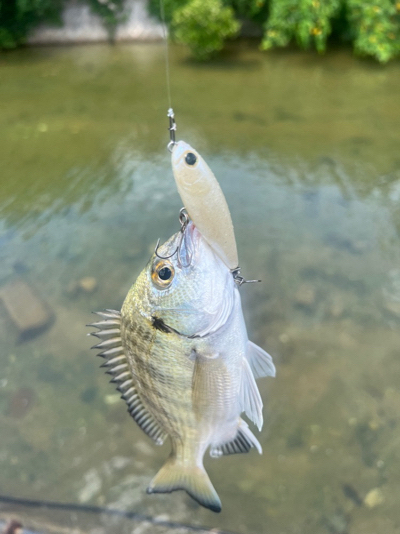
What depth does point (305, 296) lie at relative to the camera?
3.71 metres

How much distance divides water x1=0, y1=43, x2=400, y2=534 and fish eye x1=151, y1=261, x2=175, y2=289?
5.60 feet

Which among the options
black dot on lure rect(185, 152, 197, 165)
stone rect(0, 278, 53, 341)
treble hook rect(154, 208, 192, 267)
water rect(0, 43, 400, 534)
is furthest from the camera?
stone rect(0, 278, 53, 341)

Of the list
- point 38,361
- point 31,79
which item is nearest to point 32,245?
point 38,361

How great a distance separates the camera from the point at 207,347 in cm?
151

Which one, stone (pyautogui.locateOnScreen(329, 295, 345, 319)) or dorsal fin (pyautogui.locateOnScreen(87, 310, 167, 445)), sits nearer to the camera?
dorsal fin (pyautogui.locateOnScreen(87, 310, 167, 445))

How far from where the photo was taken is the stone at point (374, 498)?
2479 millimetres

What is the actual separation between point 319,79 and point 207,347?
7637 millimetres

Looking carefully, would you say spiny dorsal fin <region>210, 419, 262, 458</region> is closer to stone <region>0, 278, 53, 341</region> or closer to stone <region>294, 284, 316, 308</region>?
stone <region>294, 284, 316, 308</region>

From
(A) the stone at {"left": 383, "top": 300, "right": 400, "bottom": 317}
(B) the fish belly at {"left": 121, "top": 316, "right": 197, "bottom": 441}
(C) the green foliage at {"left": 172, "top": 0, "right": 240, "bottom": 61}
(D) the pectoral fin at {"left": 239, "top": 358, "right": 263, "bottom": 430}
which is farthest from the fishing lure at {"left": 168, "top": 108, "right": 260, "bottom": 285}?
(C) the green foliage at {"left": 172, "top": 0, "right": 240, "bottom": 61}

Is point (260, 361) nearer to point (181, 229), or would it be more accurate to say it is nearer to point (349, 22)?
point (181, 229)

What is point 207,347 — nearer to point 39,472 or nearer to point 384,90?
point 39,472

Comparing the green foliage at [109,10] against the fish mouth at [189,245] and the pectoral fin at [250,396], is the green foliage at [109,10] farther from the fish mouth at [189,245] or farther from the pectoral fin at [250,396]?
the pectoral fin at [250,396]

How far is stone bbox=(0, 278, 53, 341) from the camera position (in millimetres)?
3656

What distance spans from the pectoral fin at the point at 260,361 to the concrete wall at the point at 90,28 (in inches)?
403
